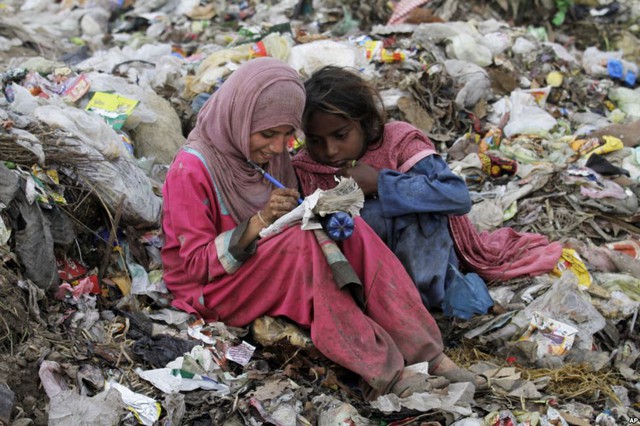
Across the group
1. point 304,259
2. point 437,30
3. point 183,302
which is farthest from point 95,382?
point 437,30

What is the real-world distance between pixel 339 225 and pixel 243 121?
584 mm

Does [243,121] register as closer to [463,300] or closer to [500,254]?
[463,300]

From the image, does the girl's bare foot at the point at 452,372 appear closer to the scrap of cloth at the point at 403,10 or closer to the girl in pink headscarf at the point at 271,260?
the girl in pink headscarf at the point at 271,260

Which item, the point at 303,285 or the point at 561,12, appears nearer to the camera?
the point at 303,285

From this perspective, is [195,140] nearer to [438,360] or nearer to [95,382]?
[95,382]

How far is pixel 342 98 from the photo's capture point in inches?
125

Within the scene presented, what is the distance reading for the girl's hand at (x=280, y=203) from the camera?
272 cm

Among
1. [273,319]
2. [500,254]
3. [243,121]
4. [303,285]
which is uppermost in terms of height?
[243,121]

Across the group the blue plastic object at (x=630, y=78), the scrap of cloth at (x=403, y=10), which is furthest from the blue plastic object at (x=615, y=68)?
the scrap of cloth at (x=403, y=10)

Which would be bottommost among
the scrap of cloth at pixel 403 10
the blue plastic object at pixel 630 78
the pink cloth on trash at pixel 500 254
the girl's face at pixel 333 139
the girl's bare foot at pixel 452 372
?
the blue plastic object at pixel 630 78

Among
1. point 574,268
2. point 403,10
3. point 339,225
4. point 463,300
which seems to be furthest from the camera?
point 403,10

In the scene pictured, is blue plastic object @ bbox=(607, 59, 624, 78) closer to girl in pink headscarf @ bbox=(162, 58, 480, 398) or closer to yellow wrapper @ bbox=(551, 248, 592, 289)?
yellow wrapper @ bbox=(551, 248, 592, 289)

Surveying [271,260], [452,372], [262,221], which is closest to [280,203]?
[262,221]

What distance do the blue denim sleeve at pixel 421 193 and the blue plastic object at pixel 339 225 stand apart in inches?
20.6
